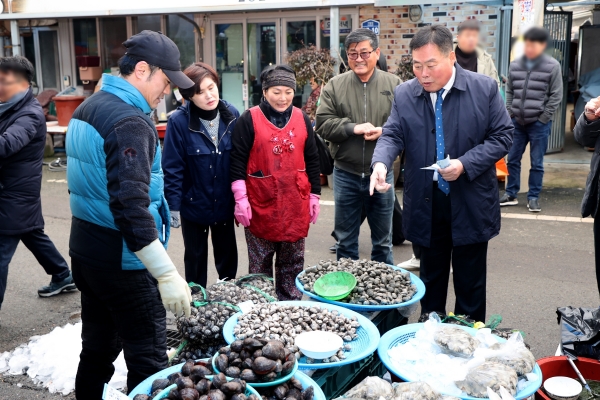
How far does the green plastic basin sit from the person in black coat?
7.94 feet

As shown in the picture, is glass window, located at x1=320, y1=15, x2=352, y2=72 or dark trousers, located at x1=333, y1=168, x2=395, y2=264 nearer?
dark trousers, located at x1=333, y1=168, x2=395, y2=264

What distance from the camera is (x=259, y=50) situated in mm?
13000

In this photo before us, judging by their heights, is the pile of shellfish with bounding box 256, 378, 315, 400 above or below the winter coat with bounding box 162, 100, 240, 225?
below

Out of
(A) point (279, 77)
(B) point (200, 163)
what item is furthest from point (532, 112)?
(B) point (200, 163)

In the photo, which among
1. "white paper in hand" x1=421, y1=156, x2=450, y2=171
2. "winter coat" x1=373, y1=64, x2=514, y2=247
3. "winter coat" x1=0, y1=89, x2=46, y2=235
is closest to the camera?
"white paper in hand" x1=421, y1=156, x2=450, y2=171

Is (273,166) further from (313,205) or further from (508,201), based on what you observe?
(508,201)

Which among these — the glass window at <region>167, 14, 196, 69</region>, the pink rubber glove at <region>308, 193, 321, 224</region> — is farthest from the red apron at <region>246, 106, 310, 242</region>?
the glass window at <region>167, 14, 196, 69</region>

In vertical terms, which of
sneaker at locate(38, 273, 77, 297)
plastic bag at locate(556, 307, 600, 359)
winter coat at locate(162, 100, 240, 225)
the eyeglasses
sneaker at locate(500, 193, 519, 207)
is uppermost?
the eyeglasses

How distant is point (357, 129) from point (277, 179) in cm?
79

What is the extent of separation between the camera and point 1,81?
4840mm

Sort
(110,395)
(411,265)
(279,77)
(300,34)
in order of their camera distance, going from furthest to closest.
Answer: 1. (300,34)
2. (411,265)
3. (279,77)
4. (110,395)

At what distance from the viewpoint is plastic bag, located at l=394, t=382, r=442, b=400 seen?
2.72 metres

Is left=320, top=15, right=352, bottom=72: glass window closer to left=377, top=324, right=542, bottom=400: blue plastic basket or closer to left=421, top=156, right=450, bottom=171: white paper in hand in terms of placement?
left=421, top=156, right=450, bottom=171: white paper in hand

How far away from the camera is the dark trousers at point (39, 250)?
467 centimetres
